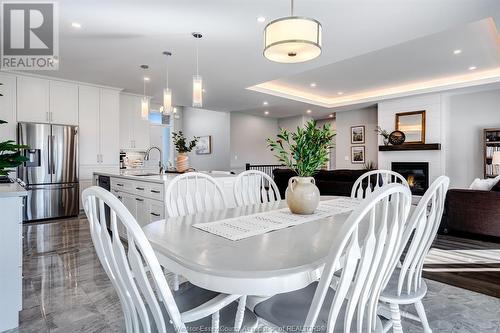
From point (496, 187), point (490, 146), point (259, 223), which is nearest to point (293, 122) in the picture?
point (490, 146)

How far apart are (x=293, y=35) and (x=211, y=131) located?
7862 mm

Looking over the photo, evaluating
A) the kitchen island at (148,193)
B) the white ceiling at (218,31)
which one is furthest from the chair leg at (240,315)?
the white ceiling at (218,31)

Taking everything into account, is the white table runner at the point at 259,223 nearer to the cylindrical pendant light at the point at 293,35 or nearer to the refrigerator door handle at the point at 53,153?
the cylindrical pendant light at the point at 293,35

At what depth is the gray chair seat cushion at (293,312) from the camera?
104 centimetres

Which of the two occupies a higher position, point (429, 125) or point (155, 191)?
point (429, 125)

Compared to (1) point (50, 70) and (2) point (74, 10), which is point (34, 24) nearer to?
(2) point (74, 10)

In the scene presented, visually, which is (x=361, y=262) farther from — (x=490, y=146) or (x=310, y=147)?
(x=490, y=146)

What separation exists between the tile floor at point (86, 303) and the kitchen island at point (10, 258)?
12 cm

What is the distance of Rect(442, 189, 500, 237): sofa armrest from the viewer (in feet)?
11.4

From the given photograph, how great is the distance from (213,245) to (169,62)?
12.4 feet

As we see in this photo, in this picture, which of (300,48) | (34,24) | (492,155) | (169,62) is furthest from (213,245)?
(492,155)

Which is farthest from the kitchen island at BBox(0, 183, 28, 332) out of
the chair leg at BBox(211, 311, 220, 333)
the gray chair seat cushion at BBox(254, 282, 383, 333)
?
the gray chair seat cushion at BBox(254, 282, 383, 333)

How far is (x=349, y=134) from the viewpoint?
8.52 m

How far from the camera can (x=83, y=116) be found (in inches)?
214
